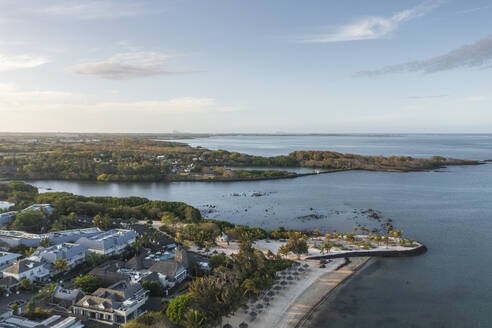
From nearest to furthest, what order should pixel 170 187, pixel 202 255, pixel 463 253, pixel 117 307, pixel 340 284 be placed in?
pixel 117 307
pixel 340 284
pixel 202 255
pixel 463 253
pixel 170 187

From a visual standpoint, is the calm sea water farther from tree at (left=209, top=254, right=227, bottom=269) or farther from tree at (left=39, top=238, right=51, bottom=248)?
tree at (left=39, top=238, right=51, bottom=248)

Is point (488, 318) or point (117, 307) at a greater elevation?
point (117, 307)

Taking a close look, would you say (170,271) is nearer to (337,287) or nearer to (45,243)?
(337,287)

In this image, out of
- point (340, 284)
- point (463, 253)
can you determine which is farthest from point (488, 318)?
point (463, 253)

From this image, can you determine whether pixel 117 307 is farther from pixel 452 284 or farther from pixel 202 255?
pixel 452 284

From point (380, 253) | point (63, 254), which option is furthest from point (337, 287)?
point (63, 254)

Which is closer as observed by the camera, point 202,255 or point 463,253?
point 202,255

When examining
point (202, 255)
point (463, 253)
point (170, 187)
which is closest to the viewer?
point (202, 255)
